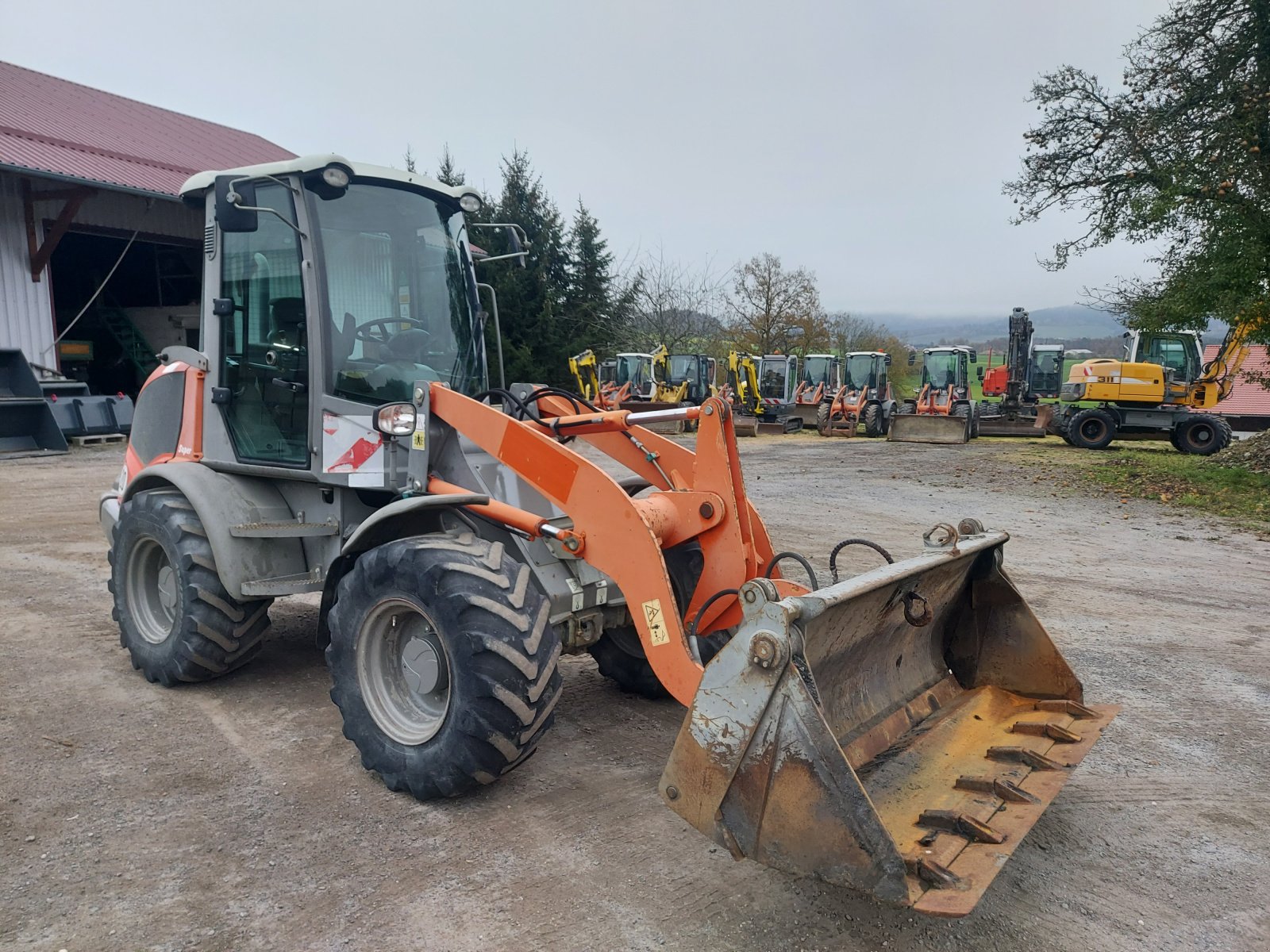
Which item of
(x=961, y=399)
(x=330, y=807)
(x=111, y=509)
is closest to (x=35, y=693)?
(x=111, y=509)

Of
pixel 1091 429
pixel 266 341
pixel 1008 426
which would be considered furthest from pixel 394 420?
pixel 1008 426

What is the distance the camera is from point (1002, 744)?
341 centimetres

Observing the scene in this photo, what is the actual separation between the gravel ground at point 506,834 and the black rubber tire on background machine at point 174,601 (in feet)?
0.64

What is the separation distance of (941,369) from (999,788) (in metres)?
25.4

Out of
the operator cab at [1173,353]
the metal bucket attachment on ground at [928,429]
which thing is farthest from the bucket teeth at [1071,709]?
the operator cab at [1173,353]

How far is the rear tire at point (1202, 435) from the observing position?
2028cm

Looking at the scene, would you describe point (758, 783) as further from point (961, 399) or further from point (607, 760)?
point (961, 399)

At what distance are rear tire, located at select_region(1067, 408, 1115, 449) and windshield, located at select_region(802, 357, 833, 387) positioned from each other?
8293 mm

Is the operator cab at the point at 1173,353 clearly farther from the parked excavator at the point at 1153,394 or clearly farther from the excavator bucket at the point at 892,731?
the excavator bucket at the point at 892,731

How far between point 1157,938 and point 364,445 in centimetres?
352

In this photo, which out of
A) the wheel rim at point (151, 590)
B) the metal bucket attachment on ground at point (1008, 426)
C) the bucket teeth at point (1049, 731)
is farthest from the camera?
the metal bucket attachment on ground at point (1008, 426)

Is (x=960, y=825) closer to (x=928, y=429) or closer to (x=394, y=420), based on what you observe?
(x=394, y=420)

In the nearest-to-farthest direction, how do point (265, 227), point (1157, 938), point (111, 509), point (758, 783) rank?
1. point (758, 783)
2. point (1157, 938)
3. point (265, 227)
4. point (111, 509)

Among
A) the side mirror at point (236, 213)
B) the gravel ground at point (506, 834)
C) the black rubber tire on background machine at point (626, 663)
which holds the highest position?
the side mirror at point (236, 213)
